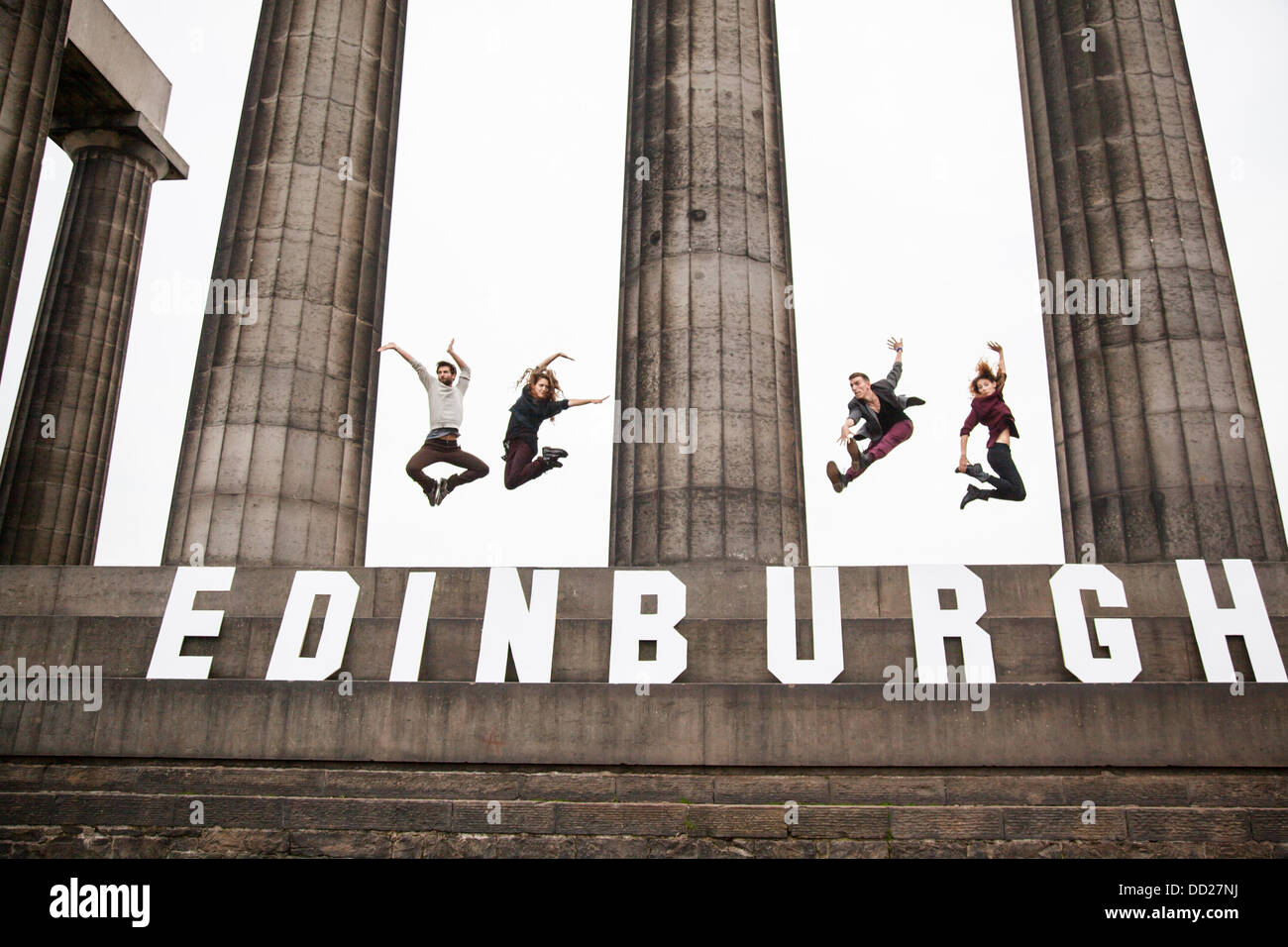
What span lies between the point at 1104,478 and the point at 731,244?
8.61 m

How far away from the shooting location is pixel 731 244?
1942cm

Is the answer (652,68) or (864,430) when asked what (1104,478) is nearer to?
(864,430)

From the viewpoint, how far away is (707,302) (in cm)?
1900

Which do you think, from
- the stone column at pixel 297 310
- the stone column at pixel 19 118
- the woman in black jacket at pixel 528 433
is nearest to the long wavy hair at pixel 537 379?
the woman in black jacket at pixel 528 433

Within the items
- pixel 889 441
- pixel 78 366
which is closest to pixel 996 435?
pixel 889 441

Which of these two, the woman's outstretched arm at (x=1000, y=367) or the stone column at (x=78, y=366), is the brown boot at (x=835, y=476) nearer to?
the woman's outstretched arm at (x=1000, y=367)

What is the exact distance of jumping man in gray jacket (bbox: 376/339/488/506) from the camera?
20641 mm

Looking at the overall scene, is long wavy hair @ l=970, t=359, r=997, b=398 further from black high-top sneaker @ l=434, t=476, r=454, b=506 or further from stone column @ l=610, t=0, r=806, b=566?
black high-top sneaker @ l=434, t=476, r=454, b=506

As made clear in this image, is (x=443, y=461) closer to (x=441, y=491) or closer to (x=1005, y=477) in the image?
(x=441, y=491)

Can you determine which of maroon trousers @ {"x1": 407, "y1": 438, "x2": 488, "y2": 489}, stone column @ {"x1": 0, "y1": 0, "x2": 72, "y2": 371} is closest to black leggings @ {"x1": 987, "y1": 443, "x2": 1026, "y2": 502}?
maroon trousers @ {"x1": 407, "y1": 438, "x2": 488, "y2": 489}

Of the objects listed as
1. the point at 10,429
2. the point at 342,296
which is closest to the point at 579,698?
the point at 342,296

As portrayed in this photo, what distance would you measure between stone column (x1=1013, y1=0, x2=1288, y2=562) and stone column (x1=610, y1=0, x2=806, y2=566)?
20.1 feet

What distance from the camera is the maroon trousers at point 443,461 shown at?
20.7 m

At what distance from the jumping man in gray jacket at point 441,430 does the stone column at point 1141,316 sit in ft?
41.4
